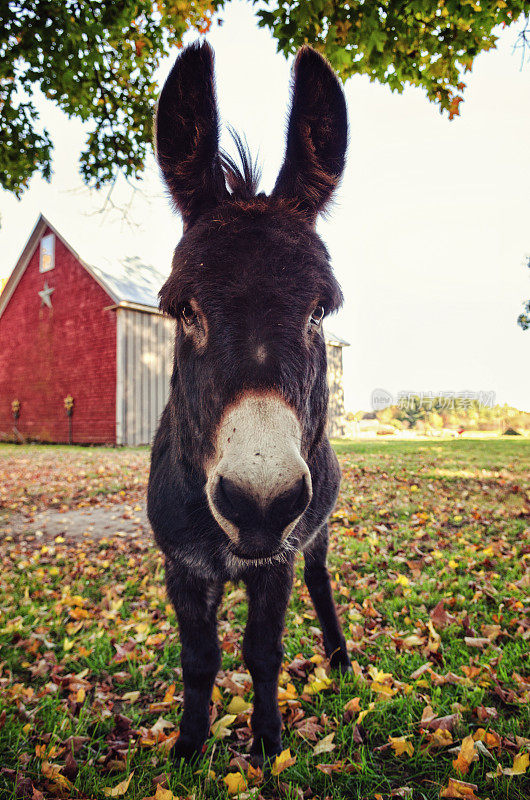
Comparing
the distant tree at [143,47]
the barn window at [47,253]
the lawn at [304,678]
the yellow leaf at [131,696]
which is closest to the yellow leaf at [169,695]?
the lawn at [304,678]

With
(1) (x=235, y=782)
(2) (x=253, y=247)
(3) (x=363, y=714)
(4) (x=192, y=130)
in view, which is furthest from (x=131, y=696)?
(4) (x=192, y=130)

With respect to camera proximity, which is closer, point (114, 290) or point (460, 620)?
point (460, 620)

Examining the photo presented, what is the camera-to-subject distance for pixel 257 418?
4.25 feet

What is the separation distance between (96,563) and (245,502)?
4.19 m

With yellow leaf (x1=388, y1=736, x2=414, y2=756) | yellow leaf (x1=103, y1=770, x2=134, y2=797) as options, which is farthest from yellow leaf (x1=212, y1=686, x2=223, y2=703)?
yellow leaf (x1=388, y1=736, x2=414, y2=756)

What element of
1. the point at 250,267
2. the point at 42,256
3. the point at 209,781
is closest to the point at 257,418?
the point at 250,267

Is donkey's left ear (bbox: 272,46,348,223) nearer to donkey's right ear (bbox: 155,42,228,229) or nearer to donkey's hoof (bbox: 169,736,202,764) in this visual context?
donkey's right ear (bbox: 155,42,228,229)

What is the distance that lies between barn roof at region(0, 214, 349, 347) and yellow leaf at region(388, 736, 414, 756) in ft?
47.5

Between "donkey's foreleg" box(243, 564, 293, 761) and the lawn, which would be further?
"donkey's foreleg" box(243, 564, 293, 761)

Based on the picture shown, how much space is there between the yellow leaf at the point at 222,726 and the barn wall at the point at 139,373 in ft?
46.2

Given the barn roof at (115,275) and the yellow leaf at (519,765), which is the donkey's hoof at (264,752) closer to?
the yellow leaf at (519,765)

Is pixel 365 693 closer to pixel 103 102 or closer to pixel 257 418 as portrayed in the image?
pixel 257 418

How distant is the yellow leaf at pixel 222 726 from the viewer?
219 centimetres

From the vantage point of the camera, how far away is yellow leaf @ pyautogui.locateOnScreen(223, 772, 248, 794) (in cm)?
185
